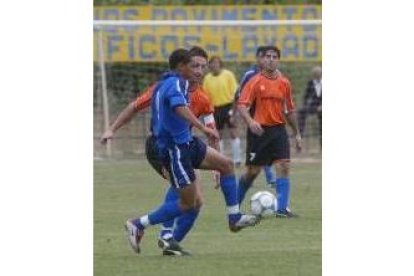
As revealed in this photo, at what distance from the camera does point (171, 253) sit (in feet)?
40.3

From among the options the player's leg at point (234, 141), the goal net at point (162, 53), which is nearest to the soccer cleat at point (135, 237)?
the player's leg at point (234, 141)

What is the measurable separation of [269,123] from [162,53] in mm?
12593

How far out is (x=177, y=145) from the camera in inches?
478

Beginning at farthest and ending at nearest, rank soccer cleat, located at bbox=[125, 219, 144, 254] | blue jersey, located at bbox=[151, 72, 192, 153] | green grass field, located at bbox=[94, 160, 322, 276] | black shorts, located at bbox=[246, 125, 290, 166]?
black shorts, located at bbox=[246, 125, 290, 166] < soccer cleat, located at bbox=[125, 219, 144, 254] < blue jersey, located at bbox=[151, 72, 192, 153] < green grass field, located at bbox=[94, 160, 322, 276]

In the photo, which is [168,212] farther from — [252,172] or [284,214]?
[252,172]

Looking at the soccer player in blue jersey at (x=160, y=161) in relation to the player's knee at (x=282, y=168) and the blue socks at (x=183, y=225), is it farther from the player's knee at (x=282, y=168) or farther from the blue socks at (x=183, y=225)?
the player's knee at (x=282, y=168)

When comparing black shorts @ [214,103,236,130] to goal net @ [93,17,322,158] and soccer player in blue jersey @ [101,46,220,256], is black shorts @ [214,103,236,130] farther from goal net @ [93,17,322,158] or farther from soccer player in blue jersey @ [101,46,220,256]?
soccer player in blue jersey @ [101,46,220,256]

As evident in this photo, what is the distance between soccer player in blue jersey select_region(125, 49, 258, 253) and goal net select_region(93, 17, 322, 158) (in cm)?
1508

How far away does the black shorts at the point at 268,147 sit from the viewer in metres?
16.1

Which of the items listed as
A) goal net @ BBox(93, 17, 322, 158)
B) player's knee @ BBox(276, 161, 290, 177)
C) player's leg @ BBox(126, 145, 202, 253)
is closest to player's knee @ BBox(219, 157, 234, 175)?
player's leg @ BBox(126, 145, 202, 253)

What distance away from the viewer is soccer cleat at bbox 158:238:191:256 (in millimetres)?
12289

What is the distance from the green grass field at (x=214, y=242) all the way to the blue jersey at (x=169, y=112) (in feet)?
3.21
